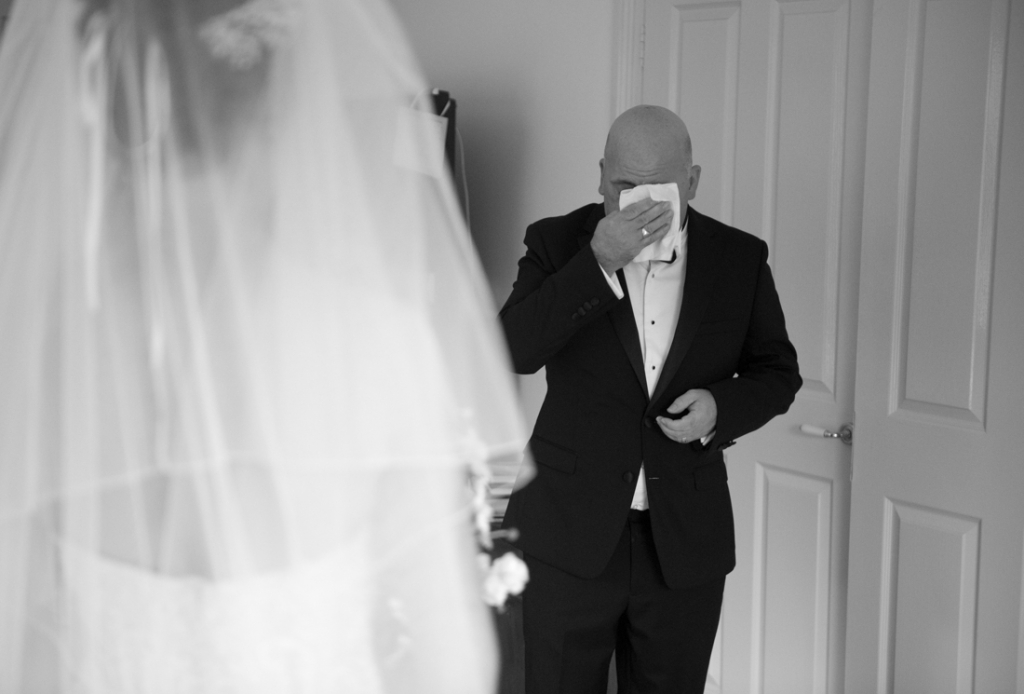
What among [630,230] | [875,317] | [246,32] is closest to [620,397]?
[630,230]

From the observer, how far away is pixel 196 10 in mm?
824

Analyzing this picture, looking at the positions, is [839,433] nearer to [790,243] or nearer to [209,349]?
[790,243]

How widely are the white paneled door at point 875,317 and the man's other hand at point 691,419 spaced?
769mm

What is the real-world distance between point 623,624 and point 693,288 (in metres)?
Answer: 0.64

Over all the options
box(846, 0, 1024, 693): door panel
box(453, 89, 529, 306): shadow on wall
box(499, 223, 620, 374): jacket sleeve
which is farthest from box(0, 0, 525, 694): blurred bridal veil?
box(453, 89, 529, 306): shadow on wall

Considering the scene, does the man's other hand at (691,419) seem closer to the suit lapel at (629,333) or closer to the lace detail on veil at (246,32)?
the suit lapel at (629,333)

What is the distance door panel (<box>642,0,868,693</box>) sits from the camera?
7.66ft

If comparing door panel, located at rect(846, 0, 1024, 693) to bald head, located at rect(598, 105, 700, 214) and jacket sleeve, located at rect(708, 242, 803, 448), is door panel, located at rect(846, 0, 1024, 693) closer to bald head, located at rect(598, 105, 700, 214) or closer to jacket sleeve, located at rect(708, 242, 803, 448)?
jacket sleeve, located at rect(708, 242, 803, 448)

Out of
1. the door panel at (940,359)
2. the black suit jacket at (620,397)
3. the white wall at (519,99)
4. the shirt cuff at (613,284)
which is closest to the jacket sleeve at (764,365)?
the black suit jacket at (620,397)

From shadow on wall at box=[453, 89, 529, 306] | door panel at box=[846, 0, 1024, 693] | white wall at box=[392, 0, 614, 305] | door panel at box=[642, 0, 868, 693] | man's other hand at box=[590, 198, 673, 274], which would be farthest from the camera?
shadow on wall at box=[453, 89, 529, 306]

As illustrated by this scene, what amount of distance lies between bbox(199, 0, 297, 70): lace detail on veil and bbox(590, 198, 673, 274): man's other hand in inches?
32.7

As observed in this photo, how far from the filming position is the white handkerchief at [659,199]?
162 centimetres

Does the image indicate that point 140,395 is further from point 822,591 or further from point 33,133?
point 822,591

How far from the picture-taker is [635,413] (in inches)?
66.5
